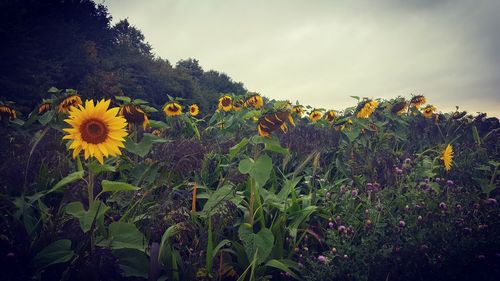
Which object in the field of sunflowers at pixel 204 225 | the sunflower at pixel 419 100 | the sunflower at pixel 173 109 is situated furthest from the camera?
the sunflower at pixel 419 100

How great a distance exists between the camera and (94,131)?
86.3 inches

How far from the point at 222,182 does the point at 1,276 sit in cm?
178

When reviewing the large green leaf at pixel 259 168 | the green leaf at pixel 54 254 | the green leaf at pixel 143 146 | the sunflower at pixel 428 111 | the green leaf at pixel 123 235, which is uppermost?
the sunflower at pixel 428 111

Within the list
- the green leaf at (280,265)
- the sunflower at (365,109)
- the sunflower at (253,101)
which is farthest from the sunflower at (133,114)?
the sunflower at (253,101)

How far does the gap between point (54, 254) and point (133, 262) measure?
47 centimetres

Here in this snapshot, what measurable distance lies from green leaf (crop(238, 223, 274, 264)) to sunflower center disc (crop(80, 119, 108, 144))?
1.14 metres

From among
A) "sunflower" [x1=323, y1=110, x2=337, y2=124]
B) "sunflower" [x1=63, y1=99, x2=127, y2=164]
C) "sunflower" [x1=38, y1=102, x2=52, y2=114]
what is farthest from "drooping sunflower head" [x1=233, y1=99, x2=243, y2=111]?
"sunflower" [x1=63, y1=99, x2=127, y2=164]

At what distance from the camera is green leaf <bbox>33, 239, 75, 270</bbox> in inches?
76.3

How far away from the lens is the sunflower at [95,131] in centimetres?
212

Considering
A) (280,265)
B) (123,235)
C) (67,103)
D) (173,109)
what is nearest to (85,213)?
(123,235)

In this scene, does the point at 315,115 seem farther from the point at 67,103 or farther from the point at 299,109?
the point at 67,103

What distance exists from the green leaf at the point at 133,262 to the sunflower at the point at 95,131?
65 cm

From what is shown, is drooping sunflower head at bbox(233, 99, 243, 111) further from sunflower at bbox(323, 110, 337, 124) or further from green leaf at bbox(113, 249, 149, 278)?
green leaf at bbox(113, 249, 149, 278)

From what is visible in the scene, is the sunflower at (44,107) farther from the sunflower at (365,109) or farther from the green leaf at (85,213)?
the sunflower at (365,109)
